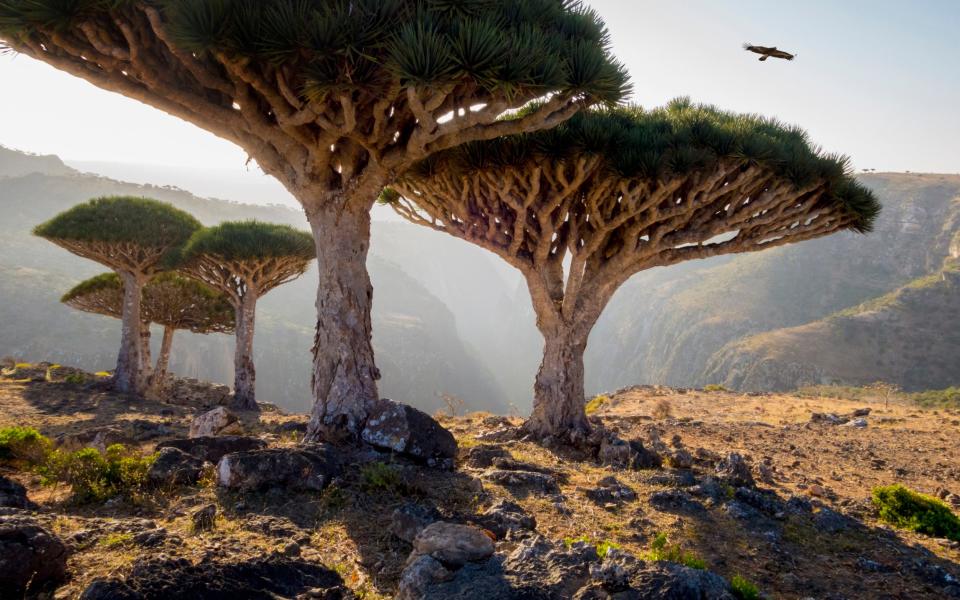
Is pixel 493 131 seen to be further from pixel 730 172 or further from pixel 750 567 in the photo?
pixel 750 567

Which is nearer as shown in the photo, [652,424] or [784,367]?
[652,424]

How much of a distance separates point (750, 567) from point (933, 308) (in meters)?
63.7

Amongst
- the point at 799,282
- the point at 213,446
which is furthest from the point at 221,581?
the point at 799,282

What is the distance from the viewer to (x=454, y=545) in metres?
3.39

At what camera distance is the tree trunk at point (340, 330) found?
696cm

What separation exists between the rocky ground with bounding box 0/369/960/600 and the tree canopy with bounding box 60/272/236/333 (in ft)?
38.2

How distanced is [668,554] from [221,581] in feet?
11.3

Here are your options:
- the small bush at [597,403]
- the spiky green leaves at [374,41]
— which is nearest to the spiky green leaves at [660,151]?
the spiky green leaves at [374,41]

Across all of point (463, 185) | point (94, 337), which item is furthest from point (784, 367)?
point (94, 337)

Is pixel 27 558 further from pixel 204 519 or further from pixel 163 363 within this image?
pixel 163 363

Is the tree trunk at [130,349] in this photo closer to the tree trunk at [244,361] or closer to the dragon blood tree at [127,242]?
the dragon blood tree at [127,242]

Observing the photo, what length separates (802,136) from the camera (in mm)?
10180

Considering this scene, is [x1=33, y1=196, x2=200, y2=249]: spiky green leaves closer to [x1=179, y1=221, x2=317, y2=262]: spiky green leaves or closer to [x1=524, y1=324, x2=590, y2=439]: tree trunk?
[x1=179, y1=221, x2=317, y2=262]: spiky green leaves

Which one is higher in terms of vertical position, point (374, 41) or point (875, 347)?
point (374, 41)
